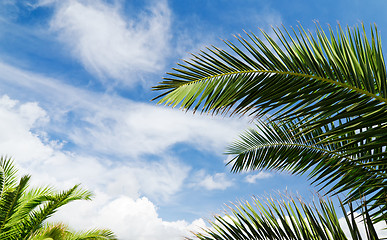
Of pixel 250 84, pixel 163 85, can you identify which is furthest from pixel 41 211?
pixel 250 84

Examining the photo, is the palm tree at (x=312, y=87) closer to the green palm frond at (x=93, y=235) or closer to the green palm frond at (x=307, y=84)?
the green palm frond at (x=307, y=84)

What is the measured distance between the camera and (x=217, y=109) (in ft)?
7.89

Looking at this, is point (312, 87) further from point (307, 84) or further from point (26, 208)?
point (26, 208)

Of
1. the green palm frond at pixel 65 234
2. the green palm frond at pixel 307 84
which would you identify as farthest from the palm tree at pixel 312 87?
the green palm frond at pixel 65 234

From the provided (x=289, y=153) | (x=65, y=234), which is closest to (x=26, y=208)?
(x=65, y=234)

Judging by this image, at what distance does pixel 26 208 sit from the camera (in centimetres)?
788

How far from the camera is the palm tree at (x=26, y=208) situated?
7331 mm

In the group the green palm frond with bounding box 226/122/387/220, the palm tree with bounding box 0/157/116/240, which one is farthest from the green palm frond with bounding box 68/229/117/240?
the green palm frond with bounding box 226/122/387/220

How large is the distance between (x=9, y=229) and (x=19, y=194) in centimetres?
103

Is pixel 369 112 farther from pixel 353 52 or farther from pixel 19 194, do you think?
pixel 19 194

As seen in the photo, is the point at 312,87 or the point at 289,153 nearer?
the point at 312,87

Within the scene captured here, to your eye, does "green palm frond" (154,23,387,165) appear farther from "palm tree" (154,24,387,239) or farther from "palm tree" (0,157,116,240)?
"palm tree" (0,157,116,240)

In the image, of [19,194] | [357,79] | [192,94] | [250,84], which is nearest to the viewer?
[357,79]

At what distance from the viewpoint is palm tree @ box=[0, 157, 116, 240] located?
7.33 m
